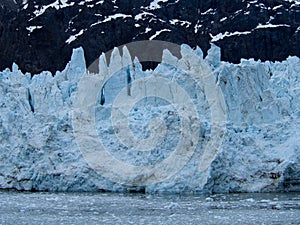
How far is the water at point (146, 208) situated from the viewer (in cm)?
881

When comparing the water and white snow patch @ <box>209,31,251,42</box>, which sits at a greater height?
white snow patch @ <box>209,31,251,42</box>

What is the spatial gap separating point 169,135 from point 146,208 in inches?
115

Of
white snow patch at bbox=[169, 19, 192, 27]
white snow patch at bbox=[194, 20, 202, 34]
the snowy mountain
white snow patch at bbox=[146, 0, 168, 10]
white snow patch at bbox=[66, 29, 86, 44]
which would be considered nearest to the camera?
the snowy mountain

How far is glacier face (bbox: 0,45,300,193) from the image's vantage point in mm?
12453

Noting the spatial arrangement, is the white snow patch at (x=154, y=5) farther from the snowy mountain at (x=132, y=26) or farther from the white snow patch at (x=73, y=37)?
the white snow patch at (x=73, y=37)

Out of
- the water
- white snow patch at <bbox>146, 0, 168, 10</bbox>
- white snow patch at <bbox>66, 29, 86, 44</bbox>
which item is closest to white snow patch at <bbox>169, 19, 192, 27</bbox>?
white snow patch at <bbox>146, 0, 168, 10</bbox>

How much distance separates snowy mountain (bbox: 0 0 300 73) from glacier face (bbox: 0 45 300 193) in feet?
57.9

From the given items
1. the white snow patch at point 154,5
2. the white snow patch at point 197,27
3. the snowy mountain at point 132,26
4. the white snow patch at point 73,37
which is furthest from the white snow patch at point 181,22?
the white snow patch at point 73,37

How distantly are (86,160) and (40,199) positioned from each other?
68.0 inches

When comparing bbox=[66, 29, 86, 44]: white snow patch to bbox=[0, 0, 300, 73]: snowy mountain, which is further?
bbox=[66, 29, 86, 44]: white snow patch

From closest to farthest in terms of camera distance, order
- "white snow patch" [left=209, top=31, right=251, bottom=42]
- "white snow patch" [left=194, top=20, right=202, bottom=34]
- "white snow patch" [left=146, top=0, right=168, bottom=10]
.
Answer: "white snow patch" [left=209, top=31, right=251, bottom=42]
"white snow patch" [left=194, top=20, right=202, bottom=34]
"white snow patch" [left=146, top=0, right=168, bottom=10]

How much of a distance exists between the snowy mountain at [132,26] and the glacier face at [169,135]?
1765 cm

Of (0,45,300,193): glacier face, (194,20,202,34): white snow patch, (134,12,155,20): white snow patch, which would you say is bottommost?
(0,45,300,193): glacier face

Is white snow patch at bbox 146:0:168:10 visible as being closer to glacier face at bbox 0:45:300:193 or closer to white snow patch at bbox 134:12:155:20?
white snow patch at bbox 134:12:155:20
